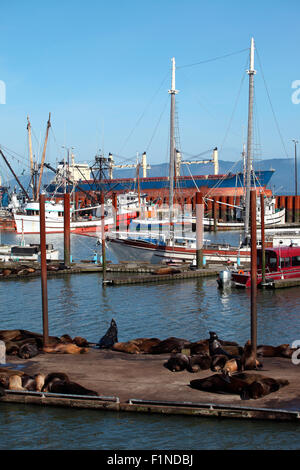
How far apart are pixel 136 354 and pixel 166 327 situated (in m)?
8.89

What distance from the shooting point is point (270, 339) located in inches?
1152

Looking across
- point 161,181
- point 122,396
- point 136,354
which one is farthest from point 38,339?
point 161,181

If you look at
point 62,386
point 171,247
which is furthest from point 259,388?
point 171,247

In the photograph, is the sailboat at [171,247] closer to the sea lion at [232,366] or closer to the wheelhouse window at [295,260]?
the wheelhouse window at [295,260]

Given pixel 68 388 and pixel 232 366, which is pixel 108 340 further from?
pixel 232 366

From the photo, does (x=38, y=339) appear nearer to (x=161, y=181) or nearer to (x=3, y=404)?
(x=3, y=404)

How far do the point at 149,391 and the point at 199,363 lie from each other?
2.42 meters

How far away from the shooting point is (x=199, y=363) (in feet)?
66.7

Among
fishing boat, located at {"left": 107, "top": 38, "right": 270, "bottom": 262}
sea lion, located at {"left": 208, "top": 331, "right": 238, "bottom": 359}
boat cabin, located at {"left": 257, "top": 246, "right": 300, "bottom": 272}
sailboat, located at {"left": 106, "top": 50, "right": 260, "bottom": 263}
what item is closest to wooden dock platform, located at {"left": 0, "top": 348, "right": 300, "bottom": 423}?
sea lion, located at {"left": 208, "top": 331, "right": 238, "bottom": 359}

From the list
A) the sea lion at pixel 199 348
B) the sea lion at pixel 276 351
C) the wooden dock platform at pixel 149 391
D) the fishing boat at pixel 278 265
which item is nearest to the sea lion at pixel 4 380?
the wooden dock platform at pixel 149 391

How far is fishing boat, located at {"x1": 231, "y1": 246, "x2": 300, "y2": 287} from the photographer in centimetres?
4341

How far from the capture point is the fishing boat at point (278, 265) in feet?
142
